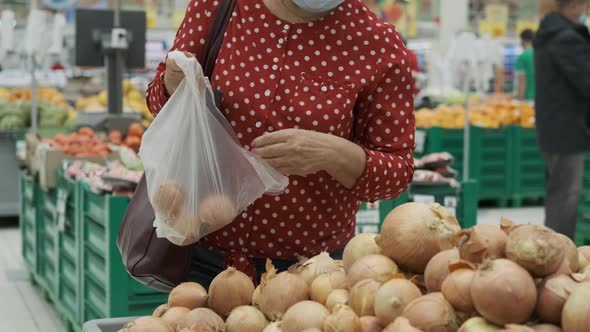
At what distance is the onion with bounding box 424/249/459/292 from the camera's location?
149cm

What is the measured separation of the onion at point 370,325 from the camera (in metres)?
1.43

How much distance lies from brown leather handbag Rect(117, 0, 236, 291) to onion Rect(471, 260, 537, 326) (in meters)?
0.90

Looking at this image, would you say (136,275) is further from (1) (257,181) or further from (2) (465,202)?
(2) (465,202)

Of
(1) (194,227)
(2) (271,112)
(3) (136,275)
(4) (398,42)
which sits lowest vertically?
(3) (136,275)

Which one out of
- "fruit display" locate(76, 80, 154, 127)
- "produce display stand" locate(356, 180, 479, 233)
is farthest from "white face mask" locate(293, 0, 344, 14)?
"fruit display" locate(76, 80, 154, 127)

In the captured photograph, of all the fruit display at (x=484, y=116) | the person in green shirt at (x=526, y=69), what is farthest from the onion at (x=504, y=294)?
the person in green shirt at (x=526, y=69)

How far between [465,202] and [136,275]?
298 cm

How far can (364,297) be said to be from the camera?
1488 mm

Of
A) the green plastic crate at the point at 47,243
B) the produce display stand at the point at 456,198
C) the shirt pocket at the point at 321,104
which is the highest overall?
the shirt pocket at the point at 321,104

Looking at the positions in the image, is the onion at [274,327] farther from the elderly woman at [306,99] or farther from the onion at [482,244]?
the elderly woman at [306,99]

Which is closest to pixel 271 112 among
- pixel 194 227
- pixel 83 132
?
pixel 194 227

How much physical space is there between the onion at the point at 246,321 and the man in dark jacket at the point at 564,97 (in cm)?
457

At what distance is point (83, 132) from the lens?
584 cm

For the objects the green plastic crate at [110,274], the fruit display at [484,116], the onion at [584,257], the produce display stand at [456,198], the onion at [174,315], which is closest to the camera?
the onion at [584,257]
